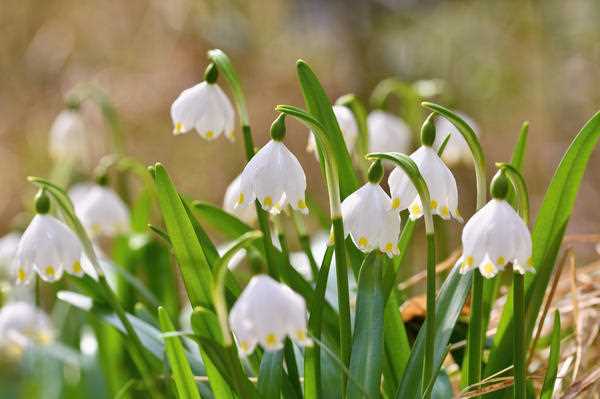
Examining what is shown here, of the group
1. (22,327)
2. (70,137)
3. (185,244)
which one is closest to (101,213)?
(22,327)

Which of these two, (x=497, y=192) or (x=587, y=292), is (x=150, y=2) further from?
(x=497, y=192)

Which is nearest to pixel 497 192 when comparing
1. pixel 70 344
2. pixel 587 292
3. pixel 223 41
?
pixel 587 292

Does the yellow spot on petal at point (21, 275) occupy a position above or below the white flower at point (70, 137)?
below

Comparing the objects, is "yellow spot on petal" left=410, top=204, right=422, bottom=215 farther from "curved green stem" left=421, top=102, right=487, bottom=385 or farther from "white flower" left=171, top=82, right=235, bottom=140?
"white flower" left=171, top=82, right=235, bottom=140

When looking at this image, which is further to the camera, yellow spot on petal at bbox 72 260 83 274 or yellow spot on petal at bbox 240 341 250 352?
yellow spot on petal at bbox 72 260 83 274

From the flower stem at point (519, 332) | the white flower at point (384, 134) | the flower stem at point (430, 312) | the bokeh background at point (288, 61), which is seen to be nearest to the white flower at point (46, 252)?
the flower stem at point (430, 312)

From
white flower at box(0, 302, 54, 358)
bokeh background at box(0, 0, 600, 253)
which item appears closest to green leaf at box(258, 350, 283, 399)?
white flower at box(0, 302, 54, 358)

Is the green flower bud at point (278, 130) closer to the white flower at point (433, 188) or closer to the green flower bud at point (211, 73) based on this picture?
the white flower at point (433, 188)
